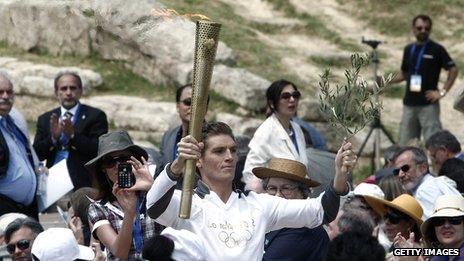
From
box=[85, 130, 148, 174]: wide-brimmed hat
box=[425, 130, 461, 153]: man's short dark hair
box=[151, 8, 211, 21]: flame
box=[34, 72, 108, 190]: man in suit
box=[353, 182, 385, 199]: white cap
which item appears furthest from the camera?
box=[425, 130, 461, 153]: man's short dark hair

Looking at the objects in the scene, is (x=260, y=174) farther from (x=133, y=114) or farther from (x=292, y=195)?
(x=133, y=114)

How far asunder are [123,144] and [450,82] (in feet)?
29.5

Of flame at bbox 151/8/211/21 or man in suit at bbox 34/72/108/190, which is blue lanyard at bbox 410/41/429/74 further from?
flame at bbox 151/8/211/21

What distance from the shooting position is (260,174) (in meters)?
9.25

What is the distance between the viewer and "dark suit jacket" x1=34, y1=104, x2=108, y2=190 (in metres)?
12.3

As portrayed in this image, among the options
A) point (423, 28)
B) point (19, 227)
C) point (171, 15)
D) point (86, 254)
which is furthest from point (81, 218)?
point (423, 28)

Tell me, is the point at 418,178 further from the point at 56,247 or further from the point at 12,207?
the point at 56,247

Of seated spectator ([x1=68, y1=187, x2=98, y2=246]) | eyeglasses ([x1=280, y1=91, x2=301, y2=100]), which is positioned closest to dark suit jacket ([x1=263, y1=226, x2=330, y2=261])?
seated spectator ([x1=68, y1=187, x2=98, y2=246])

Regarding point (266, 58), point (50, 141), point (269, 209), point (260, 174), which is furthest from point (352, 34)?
point (269, 209)

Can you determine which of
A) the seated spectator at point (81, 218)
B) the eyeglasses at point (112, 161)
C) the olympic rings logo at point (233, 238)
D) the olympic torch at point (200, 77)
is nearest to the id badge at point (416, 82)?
the seated spectator at point (81, 218)

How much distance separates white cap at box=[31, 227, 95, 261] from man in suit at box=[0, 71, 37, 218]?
2725 mm

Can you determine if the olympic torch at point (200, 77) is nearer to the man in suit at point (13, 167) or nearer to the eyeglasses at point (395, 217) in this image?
the eyeglasses at point (395, 217)

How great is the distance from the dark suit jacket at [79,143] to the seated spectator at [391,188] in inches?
111

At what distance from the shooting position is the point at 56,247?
8008 mm
